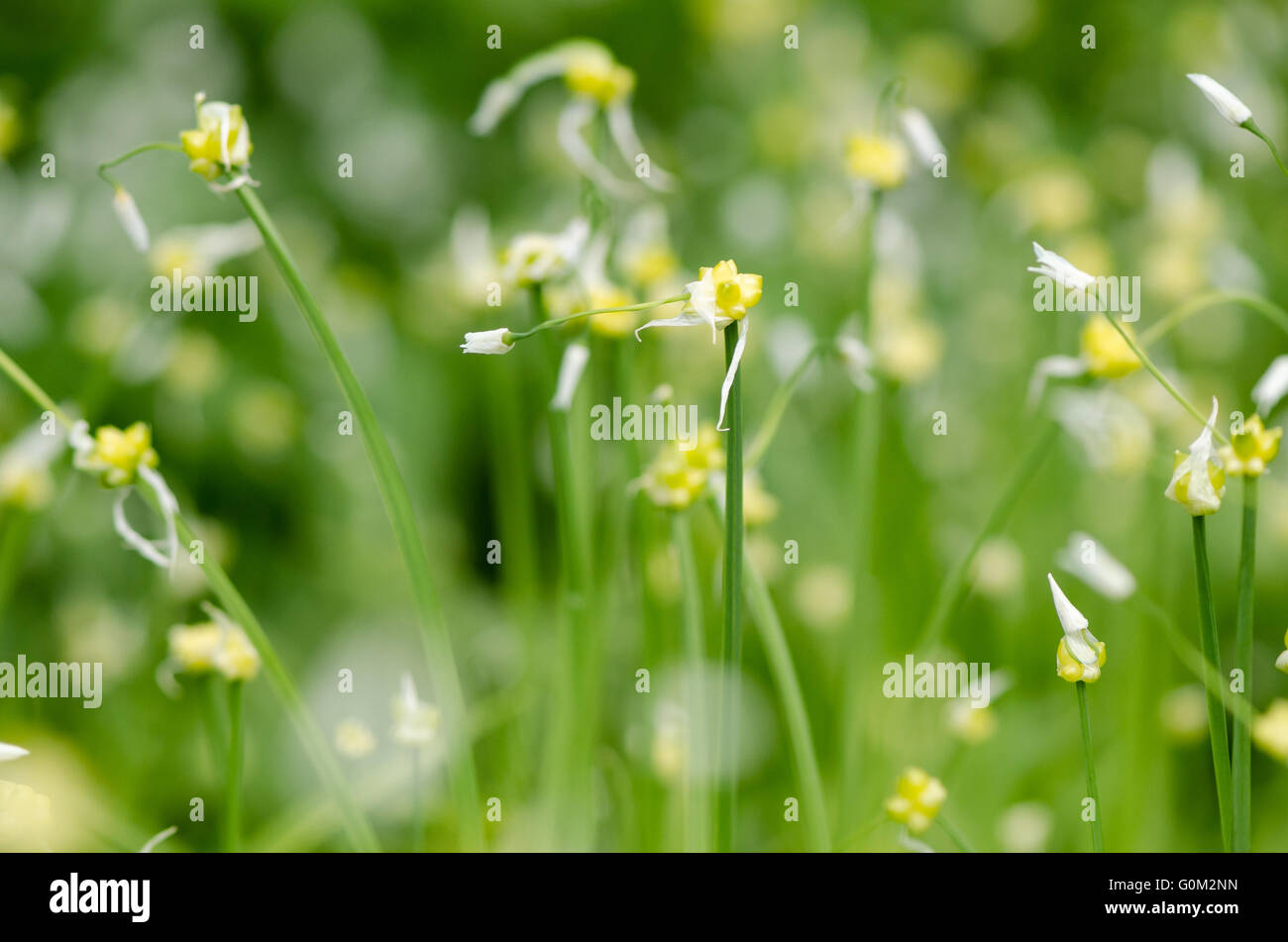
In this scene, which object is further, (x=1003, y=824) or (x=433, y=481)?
(x=433, y=481)

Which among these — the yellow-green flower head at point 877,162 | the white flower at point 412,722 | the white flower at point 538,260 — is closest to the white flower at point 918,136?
the yellow-green flower head at point 877,162

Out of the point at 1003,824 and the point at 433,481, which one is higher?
the point at 433,481

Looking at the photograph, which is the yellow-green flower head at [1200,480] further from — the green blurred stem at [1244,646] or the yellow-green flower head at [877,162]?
the yellow-green flower head at [877,162]

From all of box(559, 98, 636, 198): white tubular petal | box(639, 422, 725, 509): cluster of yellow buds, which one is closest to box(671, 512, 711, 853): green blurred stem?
box(639, 422, 725, 509): cluster of yellow buds

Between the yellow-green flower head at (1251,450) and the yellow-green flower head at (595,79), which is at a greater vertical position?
the yellow-green flower head at (595,79)

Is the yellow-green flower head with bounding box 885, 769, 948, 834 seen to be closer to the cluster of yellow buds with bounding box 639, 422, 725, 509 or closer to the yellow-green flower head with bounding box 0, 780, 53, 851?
the cluster of yellow buds with bounding box 639, 422, 725, 509
